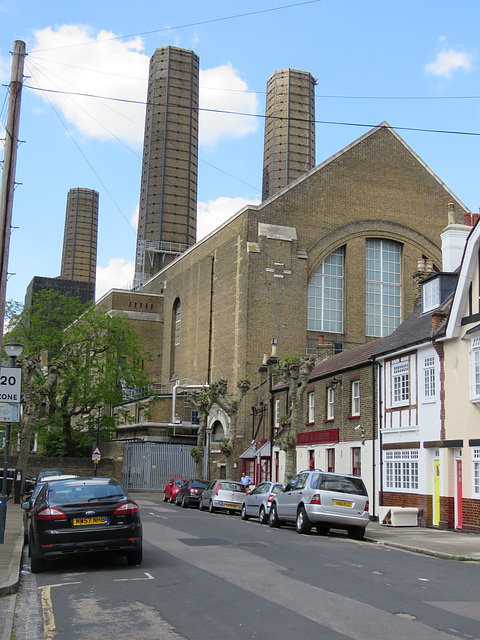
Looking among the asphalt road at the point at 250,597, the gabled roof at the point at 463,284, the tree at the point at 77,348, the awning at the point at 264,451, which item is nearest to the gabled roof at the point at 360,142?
the tree at the point at 77,348

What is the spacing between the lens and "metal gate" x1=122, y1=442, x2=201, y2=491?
163 feet

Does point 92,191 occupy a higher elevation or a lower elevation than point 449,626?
higher

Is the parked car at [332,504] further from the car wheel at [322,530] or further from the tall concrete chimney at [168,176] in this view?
the tall concrete chimney at [168,176]

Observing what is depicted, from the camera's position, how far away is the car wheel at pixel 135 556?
1215 centimetres

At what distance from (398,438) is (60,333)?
26803 mm

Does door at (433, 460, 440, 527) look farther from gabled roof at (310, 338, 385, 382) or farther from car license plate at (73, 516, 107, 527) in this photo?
car license plate at (73, 516, 107, 527)

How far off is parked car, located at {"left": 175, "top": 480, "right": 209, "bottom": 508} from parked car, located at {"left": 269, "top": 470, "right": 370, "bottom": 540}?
1373 cm

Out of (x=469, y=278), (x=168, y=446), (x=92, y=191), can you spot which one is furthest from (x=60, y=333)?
(x=92, y=191)

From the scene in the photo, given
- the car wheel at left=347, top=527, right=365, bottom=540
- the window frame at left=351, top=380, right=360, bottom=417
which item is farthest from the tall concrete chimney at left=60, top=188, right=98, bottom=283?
the car wheel at left=347, top=527, right=365, bottom=540

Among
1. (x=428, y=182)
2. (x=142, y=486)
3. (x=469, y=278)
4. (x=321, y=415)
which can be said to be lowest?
(x=142, y=486)

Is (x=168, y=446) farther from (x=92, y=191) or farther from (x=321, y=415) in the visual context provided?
(x=92, y=191)

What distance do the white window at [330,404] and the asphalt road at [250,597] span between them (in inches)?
660

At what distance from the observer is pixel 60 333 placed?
46.9 metres

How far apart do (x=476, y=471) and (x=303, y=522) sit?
5.40 meters
